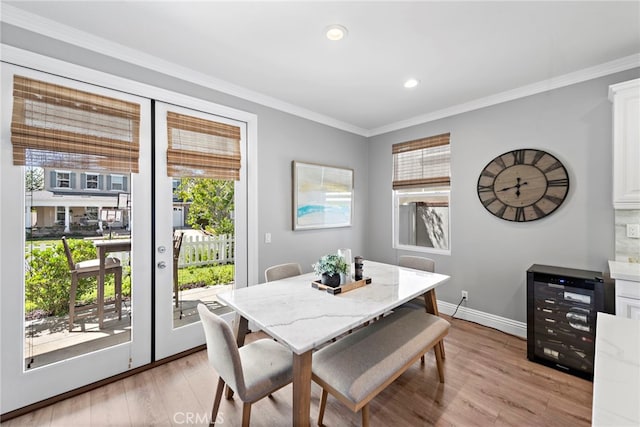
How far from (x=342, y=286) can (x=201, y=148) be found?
1.87 meters

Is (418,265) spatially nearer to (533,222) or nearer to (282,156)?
(533,222)

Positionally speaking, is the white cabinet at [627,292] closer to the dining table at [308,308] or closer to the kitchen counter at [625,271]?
the kitchen counter at [625,271]

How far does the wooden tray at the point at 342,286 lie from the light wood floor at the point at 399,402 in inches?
31.3

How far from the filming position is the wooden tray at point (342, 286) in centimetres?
200

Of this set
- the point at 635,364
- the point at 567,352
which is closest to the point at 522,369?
the point at 567,352

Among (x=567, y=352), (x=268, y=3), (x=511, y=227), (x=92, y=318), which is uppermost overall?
(x=268, y=3)

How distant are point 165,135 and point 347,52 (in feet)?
5.68

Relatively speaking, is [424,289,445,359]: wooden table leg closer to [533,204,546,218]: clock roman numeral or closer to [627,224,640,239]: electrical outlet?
[533,204,546,218]: clock roman numeral

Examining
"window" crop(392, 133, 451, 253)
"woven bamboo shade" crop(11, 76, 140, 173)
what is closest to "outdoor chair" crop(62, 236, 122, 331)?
"woven bamboo shade" crop(11, 76, 140, 173)

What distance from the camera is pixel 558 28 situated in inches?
75.3

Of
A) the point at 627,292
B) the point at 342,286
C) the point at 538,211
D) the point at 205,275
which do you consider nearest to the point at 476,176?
the point at 538,211

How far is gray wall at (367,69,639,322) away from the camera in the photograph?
2455 mm

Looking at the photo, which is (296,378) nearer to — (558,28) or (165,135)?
(165,135)

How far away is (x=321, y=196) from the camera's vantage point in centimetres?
364
